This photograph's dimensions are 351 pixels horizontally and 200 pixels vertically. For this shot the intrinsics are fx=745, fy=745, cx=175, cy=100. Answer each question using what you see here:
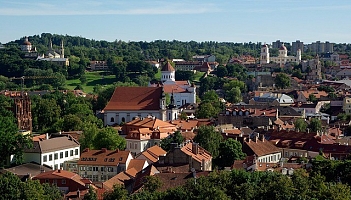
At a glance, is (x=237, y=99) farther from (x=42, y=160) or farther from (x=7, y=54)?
(x=7, y=54)

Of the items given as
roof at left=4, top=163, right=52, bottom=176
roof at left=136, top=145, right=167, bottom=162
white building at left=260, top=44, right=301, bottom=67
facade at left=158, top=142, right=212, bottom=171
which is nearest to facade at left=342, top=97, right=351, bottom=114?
roof at left=136, top=145, right=167, bottom=162

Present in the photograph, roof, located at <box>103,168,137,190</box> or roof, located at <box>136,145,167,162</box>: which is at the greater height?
roof, located at <box>136,145,167,162</box>

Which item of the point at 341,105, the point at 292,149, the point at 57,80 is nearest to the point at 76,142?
the point at 292,149

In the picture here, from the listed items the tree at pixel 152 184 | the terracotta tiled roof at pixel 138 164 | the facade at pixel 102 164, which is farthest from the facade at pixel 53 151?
the tree at pixel 152 184

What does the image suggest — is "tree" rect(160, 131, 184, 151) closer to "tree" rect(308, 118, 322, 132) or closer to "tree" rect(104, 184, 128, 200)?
"tree" rect(308, 118, 322, 132)

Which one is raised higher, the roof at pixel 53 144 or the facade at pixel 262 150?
the roof at pixel 53 144

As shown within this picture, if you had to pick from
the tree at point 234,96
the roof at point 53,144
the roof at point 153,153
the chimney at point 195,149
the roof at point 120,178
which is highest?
the chimney at point 195,149

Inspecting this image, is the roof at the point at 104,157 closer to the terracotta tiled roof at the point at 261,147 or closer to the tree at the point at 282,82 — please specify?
the terracotta tiled roof at the point at 261,147
